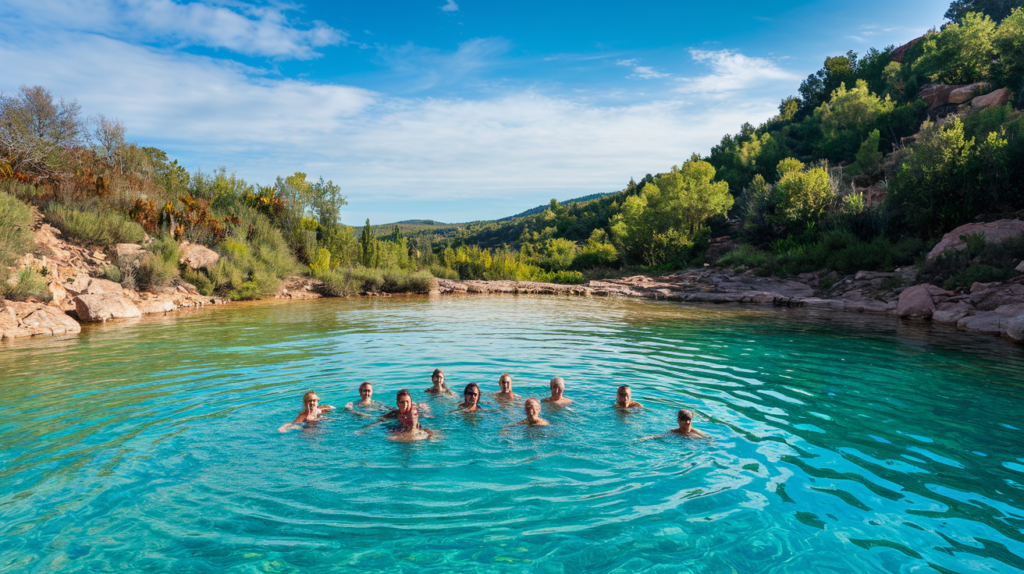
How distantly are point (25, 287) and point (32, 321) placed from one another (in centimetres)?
175

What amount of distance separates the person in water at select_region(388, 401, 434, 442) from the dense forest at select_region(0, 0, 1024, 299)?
49.1 feet

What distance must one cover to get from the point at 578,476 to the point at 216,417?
486 centimetres

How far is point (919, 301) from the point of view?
52.9 ft

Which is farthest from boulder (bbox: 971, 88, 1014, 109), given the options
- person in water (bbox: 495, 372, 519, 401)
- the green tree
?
person in water (bbox: 495, 372, 519, 401)

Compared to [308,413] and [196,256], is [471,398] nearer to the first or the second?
[308,413]

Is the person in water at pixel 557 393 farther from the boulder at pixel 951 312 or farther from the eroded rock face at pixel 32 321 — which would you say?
the boulder at pixel 951 312

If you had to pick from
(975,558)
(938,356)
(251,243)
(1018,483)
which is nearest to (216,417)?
(975,558)

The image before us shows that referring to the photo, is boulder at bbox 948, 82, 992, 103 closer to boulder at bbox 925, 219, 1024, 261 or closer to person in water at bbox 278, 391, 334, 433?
boulder at bbox 925, 219, 1024, 261

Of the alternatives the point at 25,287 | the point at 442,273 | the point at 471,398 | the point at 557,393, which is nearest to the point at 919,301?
the point at 557,393

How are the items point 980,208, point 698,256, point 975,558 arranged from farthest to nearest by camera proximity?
1. point 698,256
2. point 980,208
3. point 975,558

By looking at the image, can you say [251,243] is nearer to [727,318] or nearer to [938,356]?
[727,318]

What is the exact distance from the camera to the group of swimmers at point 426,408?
5.88m

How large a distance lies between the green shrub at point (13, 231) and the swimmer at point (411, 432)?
15528 mm

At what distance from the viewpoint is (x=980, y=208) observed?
68.9 feet
